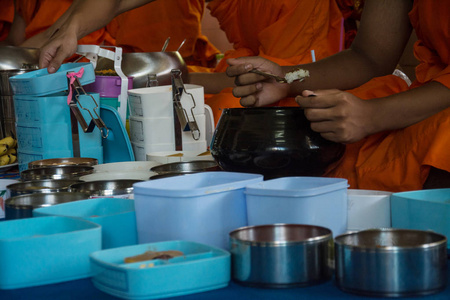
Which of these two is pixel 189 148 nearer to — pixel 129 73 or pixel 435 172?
pixel 129 73

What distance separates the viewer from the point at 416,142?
4.05ft

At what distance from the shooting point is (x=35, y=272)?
0.68 meters

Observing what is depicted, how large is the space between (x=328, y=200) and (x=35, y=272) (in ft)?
1.05

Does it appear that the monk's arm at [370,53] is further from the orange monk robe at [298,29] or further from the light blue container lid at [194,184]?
the orange monk robe at [298,29]

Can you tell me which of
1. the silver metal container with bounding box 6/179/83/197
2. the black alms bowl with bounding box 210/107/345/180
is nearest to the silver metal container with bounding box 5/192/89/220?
the silver metal container with bounding box 6/179/83/197

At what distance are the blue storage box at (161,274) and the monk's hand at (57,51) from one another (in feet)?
3.56

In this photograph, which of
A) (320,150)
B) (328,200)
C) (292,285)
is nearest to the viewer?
(292,285)

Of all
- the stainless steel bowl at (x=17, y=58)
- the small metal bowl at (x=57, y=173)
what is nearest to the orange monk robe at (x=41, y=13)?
the stainless steel bowl at (x=17, y=58)

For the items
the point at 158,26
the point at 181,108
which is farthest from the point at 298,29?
the point at 181,108

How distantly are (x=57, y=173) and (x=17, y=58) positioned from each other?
3.26 ft

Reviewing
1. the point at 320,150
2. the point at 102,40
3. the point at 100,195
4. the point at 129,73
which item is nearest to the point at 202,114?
the point at 129,73

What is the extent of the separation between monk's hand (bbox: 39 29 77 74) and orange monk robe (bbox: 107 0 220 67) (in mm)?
2065

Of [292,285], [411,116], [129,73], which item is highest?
[129,73]

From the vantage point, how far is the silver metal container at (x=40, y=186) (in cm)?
98
